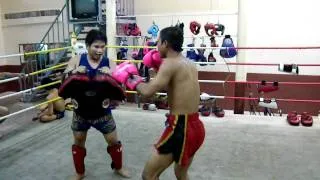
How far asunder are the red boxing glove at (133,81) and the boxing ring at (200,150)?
96 centimetres

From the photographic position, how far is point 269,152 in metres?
3.17

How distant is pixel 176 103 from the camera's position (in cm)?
190

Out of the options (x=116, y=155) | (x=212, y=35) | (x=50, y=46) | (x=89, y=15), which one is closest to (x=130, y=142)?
(x=116, y=155)

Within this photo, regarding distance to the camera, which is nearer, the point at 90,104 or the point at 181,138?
the point at 181,138

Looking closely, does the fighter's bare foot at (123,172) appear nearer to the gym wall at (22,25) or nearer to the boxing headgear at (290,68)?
the boxing headgear at (290,68)

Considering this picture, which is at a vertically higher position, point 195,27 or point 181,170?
point 195,27

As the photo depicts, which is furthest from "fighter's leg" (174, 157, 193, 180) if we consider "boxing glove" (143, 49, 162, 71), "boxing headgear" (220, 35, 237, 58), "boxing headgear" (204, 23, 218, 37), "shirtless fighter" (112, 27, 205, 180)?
"boxing headgear" (204, 23, 218, 37)

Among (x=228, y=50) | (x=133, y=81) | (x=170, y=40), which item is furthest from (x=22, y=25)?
(x=170, y=40)

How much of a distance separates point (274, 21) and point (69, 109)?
355 cm

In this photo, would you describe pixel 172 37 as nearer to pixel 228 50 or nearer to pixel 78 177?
pixel 78 177

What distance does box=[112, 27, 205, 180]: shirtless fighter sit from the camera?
1.85 metres

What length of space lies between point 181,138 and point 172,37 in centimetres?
54

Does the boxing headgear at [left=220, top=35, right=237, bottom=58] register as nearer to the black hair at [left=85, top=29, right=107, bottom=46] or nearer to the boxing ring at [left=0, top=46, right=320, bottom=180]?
the boxing ring at [left=0, top=46, right=320, bottom=180]

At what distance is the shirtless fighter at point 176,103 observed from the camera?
6.07 feet
